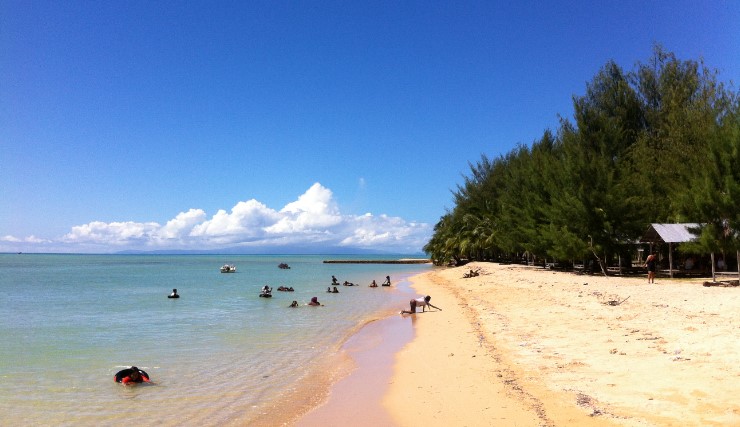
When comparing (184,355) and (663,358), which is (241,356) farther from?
(663,358)

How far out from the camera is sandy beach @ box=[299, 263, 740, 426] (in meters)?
7.03

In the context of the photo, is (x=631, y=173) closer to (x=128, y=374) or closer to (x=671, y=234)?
(x=671, y=234)

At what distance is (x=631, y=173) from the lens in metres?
38.5

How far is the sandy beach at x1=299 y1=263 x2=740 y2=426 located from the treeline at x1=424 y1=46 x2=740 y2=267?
28.4ft

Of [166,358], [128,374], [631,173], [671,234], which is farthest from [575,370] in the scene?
[631,173]

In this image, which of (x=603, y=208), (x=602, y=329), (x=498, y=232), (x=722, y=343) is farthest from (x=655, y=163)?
(x=722, y=343)

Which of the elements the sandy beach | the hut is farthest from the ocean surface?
the hut

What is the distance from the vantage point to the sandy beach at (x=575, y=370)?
23.0 feet

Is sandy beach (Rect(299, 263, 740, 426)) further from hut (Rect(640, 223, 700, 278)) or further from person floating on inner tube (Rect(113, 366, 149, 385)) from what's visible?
hut (Rect(640, 223, 700, 278))

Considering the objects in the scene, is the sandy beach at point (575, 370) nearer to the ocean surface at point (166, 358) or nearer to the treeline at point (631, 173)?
the ocean surface at point (166, 358)

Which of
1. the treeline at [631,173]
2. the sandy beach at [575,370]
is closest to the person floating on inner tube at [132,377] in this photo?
the sandy beach at [575,370]

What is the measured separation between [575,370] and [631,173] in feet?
111

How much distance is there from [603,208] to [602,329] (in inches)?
859

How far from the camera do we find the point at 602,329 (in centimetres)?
1307
